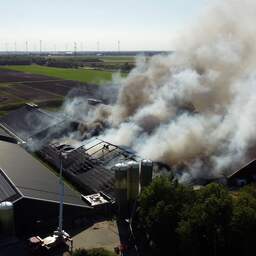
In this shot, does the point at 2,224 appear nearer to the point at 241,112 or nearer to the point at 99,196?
the point at 99,196

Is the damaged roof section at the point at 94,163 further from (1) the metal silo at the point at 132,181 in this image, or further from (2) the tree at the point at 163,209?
(2) the tree at the point at 163,209

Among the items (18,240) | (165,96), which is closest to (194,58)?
(165,96)

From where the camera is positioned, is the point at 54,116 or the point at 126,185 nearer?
the point at 126,185

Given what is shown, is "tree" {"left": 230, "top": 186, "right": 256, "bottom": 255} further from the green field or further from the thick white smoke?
the green field

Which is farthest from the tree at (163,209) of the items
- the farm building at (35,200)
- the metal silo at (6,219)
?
the metal silo at (6,219)

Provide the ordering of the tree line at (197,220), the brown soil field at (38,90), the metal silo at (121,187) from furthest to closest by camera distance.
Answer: the brown soil field at (38,90) < the metal silo at (121,187) < the tree line at (197,220)

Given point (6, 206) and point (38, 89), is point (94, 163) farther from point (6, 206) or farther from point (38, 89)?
point (38, 89)

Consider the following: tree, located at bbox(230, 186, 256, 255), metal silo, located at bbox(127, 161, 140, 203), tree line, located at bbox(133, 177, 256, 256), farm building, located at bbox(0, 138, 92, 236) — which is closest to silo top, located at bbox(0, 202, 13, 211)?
farm building, located at bbox(0, 138, 92, 236)
